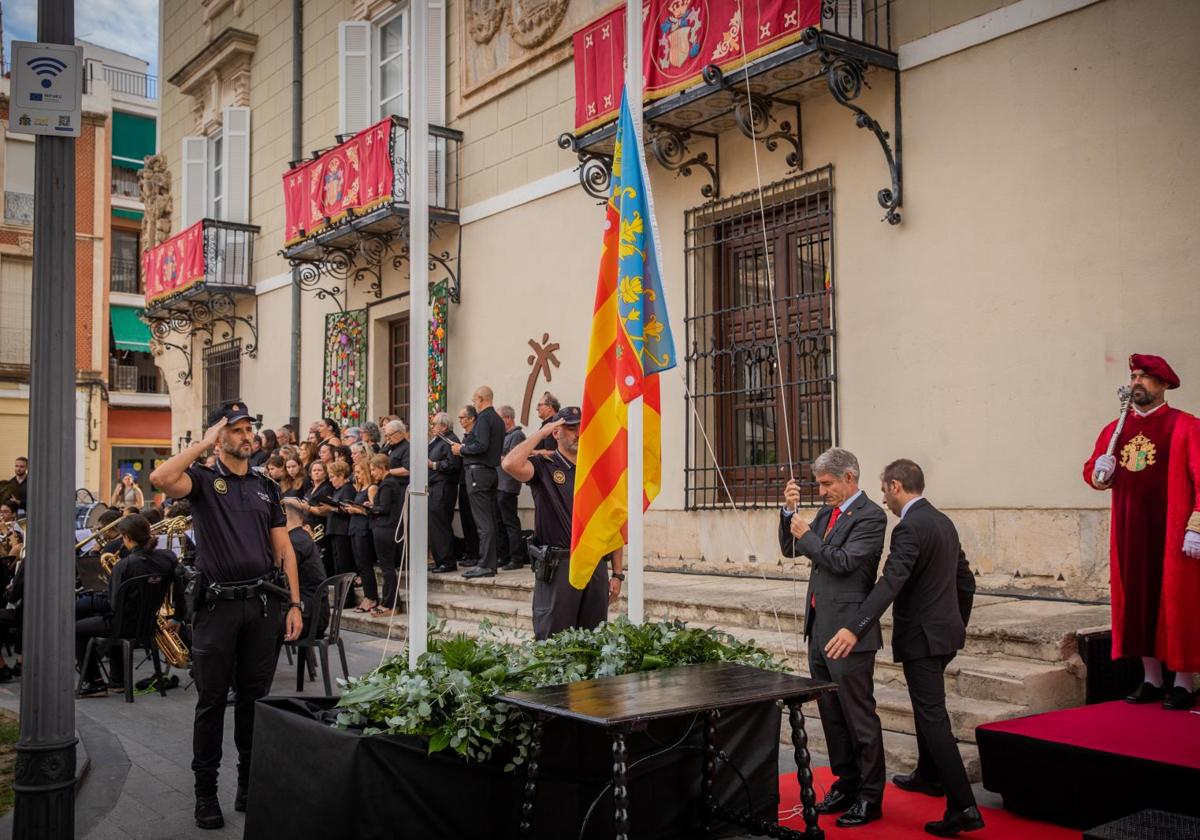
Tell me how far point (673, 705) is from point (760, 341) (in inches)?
271

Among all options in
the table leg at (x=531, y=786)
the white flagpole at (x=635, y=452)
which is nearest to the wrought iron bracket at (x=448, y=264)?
the white flagpole at (x=635, y=452)

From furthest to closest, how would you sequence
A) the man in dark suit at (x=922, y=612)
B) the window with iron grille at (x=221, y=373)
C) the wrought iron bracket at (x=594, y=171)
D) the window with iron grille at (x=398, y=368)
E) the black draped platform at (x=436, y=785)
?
the window with iron grille at (x=221, y=373), the window with iron grille at (x=398, y=368), the wrought iron bracket at (x=594, y=171), the man in dark suit at (x=922, y=612), the black draped platform at (x=436, y=785)

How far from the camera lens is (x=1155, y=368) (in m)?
6.36

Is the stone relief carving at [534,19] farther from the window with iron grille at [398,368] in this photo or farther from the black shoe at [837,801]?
the black shoe at [837,801]

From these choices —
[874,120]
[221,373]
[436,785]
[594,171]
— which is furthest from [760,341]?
[221,373]

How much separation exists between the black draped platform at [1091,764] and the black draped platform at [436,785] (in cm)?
155

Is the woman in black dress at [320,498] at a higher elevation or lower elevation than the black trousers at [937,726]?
higher

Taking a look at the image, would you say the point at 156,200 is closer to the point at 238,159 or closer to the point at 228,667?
the point at 238,159

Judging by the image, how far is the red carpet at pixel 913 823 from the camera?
505 cm

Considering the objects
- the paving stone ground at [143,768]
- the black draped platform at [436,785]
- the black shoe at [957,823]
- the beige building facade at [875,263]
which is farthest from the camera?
the beige building facade at [875,263]

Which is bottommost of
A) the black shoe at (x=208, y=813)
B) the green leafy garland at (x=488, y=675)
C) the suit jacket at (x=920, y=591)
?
the black shoe at (x=208, y=813)

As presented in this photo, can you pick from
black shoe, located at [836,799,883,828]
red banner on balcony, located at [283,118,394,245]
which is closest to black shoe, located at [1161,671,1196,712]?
black shoe, located at [836,799,883,828]

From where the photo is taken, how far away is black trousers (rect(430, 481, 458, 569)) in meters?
12.2

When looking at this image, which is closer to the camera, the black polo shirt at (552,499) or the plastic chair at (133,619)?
the black polo shirt at (552,499)
